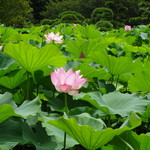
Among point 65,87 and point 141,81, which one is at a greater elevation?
point 65,87

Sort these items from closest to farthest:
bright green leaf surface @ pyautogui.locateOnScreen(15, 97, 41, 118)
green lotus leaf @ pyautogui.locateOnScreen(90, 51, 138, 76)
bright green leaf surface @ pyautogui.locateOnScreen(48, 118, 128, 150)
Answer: bright green leaf surface @ pyautogui.locateOnScreen(48, 118, 128, 150) < bright green leaf surface @ pyautogui.locateOnScreen(15, 97, 41, 118) < green lotus leaf @ pyautogui.locateOnScreen(90, 51, 138, 76)

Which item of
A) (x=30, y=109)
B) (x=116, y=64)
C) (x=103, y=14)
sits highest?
(x=30, y=109)

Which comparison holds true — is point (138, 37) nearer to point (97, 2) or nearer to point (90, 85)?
point (90, 85)

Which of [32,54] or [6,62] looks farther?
[6,62]

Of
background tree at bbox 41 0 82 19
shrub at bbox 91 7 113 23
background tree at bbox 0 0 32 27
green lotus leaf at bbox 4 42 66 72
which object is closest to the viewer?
green lotus leaf at bbox 4 42 66 72

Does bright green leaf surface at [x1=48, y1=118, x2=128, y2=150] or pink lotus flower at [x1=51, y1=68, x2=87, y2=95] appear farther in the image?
pink lotus flower at [x1=51, y1=68, x2=87, y2=95]

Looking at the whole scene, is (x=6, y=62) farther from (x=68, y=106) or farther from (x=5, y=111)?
(x=5, y=111)

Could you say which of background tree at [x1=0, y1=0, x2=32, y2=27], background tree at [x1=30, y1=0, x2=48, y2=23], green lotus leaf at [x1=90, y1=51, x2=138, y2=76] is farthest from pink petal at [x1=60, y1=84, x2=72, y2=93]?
background tree at [x1=30, y1=0, x2=48, y2=23]

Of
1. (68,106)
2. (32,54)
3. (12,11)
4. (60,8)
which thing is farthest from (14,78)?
(60,8)

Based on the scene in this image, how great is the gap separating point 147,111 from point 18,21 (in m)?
11.8

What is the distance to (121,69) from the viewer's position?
129 cm

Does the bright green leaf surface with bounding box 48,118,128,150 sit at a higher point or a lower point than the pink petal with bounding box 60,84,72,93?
higher

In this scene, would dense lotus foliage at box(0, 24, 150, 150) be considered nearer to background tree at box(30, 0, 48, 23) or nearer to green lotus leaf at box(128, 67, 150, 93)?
green lotus leaf at box(128, 67, 150, 93)

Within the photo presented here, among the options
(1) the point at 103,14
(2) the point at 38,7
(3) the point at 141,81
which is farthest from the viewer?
(2) the point at 38,7
